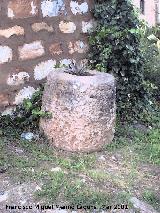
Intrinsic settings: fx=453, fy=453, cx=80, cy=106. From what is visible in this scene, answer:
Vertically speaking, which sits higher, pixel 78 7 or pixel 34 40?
pixel 78 7

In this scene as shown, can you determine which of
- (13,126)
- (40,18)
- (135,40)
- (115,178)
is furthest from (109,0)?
(115,178)

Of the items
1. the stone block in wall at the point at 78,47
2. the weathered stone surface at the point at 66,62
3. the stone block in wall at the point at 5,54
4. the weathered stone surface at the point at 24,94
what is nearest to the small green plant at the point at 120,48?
the stone block in wall at the point at 78,47

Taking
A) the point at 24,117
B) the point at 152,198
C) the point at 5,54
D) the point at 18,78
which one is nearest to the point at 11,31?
the point at 5,54

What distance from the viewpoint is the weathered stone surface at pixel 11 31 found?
4626mm

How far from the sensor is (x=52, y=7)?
496 cm

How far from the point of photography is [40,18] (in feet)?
16.0

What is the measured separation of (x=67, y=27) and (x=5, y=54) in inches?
33.6

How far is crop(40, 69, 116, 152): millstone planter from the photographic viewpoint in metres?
4.33

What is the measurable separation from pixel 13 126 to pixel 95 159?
996mm

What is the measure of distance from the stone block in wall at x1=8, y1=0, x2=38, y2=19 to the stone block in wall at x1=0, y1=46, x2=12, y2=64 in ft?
1.07

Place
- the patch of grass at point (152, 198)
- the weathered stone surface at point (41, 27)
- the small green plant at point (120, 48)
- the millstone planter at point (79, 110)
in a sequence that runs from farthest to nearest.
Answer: the small green plant at point (120, 48) → the weathered stone surface at point (41, 27) → the millstone planter at point (79, 110) → the patch of grass at point (152, 198)

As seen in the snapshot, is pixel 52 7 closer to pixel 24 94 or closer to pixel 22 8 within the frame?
pixel 22 8

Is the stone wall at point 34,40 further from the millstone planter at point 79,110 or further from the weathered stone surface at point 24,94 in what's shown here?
the millstone planter at point 79,110

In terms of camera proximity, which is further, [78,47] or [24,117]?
[78,47]
